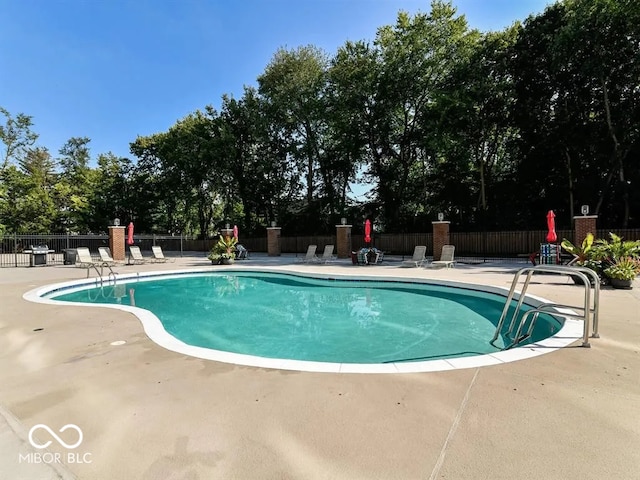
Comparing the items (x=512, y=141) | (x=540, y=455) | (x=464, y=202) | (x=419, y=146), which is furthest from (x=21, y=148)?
(x=540, y=455)

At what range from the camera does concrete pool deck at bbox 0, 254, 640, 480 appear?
6.50 feet

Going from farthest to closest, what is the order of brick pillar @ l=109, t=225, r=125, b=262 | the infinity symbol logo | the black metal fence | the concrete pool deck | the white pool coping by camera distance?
brick pillar @ l=109, t=225, r=125, b=262, the black metal fence, the white pool coping, the infinity symbol logo, the concrete pool deck

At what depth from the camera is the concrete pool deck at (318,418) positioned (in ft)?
6.50

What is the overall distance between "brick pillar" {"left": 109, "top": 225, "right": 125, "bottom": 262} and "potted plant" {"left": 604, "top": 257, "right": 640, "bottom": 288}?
64.8ft

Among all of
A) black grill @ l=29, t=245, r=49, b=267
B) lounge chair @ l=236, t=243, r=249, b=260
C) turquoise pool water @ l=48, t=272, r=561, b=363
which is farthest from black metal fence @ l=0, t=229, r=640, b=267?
turquoise pool water @ l=48, t=272, r=561, b=363

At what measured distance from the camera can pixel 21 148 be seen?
108ft

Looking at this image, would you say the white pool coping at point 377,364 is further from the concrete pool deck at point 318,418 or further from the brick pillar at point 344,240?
the brick pillar at point 344,240

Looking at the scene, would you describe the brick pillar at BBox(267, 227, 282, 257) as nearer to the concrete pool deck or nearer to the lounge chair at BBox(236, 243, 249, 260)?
the lounge chair at BBox(236, 243, 249, 260)

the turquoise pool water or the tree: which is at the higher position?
the tree

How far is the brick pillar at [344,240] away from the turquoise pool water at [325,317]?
7.96m

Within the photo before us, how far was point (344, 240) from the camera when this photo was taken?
65.6 feet

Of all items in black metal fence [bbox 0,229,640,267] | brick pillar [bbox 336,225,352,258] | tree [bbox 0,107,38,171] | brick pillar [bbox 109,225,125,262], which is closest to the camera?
black metal fence [bbox 0,229,640,267]

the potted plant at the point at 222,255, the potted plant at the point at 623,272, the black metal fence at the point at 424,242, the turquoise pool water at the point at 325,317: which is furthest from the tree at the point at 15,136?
the potted plant at the point at 623,272

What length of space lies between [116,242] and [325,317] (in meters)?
15.6
